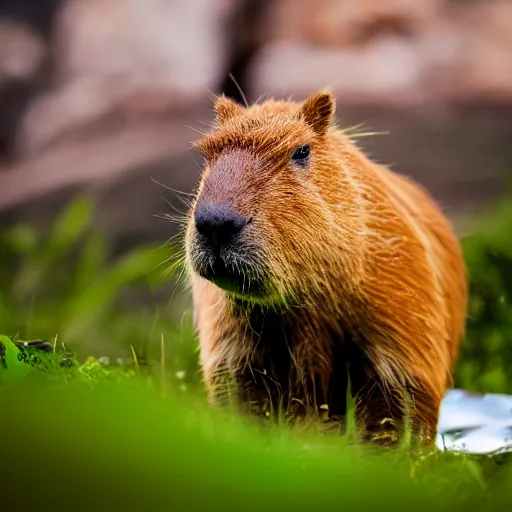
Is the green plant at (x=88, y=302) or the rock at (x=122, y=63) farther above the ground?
the rock at (x=122, y=63)

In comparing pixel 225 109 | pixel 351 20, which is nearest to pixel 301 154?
pixel 225 109

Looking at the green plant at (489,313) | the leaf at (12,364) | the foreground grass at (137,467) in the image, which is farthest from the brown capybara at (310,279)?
the foreground grass at (137,467)

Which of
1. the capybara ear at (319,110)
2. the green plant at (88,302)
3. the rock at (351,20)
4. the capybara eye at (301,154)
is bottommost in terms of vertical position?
the green plant at (88,302)

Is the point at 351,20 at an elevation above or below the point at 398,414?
above

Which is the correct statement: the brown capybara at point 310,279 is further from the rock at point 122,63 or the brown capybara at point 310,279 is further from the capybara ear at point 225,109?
the rock at point 122,63

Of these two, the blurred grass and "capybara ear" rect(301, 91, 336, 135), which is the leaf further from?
"capybara ear" rect(301, 91, 336, 135)

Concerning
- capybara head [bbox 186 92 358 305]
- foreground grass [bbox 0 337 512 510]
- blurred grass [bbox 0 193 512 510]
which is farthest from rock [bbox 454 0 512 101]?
foreground grass [bbox 0 337 512 510]

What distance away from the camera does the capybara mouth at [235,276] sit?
255 cm

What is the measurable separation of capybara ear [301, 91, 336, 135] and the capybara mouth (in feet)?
2.05

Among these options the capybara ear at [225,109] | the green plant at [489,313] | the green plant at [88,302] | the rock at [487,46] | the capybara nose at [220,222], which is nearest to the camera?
the capybara nose at [220,222]

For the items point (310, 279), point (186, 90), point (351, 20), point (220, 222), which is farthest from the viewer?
point (186, 90)

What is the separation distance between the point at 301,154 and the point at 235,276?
0.51 meters

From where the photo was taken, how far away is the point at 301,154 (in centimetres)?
283

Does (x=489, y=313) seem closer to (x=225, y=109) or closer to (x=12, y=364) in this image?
(x=225, y=109)
